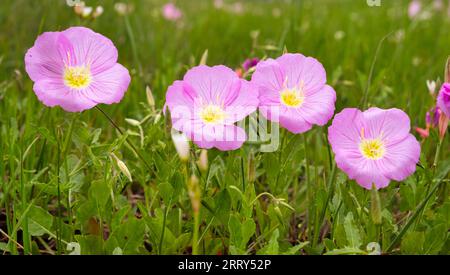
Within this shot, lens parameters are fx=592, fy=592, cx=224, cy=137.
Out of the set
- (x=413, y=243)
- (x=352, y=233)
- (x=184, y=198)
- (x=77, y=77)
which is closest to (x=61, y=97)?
(x=77, y=77)

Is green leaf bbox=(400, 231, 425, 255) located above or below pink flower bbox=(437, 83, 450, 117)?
below

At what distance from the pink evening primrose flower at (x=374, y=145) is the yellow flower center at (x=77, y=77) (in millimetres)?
485

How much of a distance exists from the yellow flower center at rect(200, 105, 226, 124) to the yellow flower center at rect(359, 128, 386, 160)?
277 mm

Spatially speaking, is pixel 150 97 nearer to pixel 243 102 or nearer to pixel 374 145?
pixel 243 102

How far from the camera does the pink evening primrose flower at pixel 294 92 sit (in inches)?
44.4

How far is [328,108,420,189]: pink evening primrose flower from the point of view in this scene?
1.09 metres

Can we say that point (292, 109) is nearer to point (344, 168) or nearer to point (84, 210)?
point (344, 168)

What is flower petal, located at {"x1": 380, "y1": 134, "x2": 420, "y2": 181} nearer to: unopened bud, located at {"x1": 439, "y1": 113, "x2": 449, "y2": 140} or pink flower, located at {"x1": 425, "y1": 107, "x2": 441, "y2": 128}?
unopened bud, located at {"x1": 439, "y1": 113, "x2": 449, "y2": 140}

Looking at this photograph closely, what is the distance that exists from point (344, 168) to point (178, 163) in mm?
355

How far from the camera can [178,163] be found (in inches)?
49.2

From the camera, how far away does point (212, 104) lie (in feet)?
3.84

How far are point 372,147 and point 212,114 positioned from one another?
320 mm

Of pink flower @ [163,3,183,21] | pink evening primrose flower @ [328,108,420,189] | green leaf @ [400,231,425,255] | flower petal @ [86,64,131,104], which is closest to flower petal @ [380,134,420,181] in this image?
pink evening primrose flower @ [328,108,420,189]

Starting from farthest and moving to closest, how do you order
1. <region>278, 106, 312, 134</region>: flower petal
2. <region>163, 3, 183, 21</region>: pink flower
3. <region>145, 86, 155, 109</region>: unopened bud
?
<region>163, 3, 183, 21</region>: pink flower
<region>145, 86, 155, 109</region>: unopened bud
<region>278, 106, 312, 134</region>: flower petal
